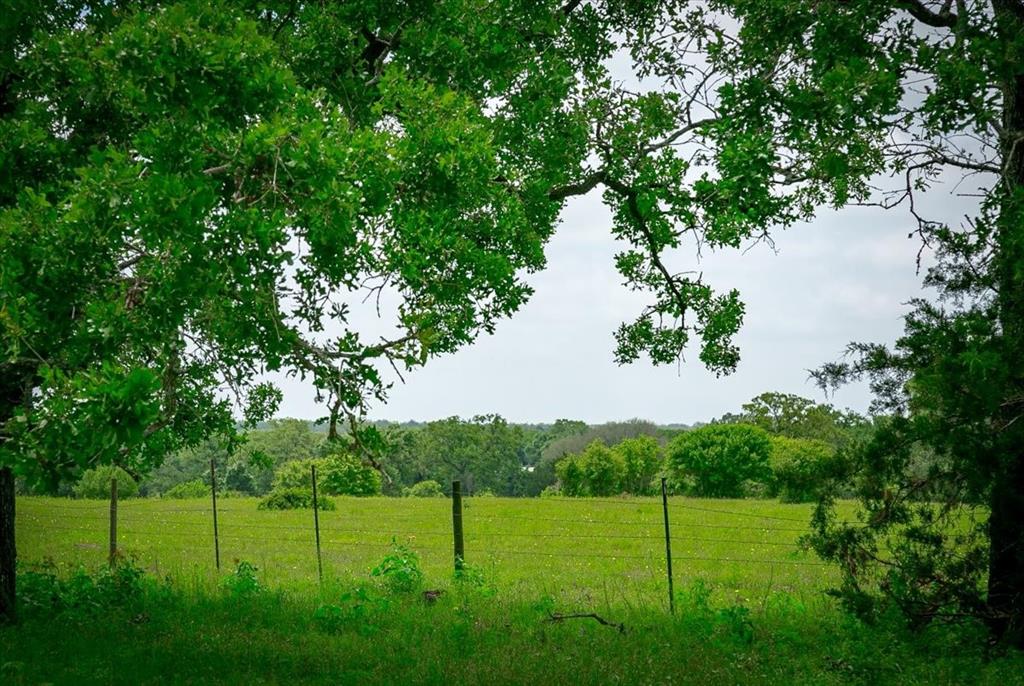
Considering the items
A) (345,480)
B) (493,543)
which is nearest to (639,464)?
(345,480)

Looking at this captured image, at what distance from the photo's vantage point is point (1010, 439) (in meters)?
8.13

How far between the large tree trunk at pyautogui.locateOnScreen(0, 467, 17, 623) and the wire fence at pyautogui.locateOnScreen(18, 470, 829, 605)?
29.5 ft

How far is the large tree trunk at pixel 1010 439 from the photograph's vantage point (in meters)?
7.97

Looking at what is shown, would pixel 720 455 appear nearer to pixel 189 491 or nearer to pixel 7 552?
pixel 189 491


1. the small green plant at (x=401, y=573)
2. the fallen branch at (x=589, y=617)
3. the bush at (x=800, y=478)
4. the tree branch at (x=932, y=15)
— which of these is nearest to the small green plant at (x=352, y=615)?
the small green plant at (x=401, y=573)

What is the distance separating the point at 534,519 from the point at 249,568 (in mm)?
21506

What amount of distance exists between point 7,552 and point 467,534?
2134 cm

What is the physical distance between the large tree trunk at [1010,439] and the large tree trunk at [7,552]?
38.7 ft

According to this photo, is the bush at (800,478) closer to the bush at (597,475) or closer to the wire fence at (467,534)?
the wire fence at (467,534)

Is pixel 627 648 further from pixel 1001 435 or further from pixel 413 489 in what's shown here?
pixel 413 489

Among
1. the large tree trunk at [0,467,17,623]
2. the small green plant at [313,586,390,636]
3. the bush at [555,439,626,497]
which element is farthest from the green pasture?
the bush at [555,439,626,497]

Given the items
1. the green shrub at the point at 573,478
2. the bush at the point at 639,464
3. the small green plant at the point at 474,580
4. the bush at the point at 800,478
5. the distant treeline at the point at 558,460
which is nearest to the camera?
the bush at the point at 800,478

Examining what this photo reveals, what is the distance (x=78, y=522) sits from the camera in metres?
30.8

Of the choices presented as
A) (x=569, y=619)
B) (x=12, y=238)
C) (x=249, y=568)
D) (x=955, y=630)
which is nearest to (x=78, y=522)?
(x=249, y=568)
